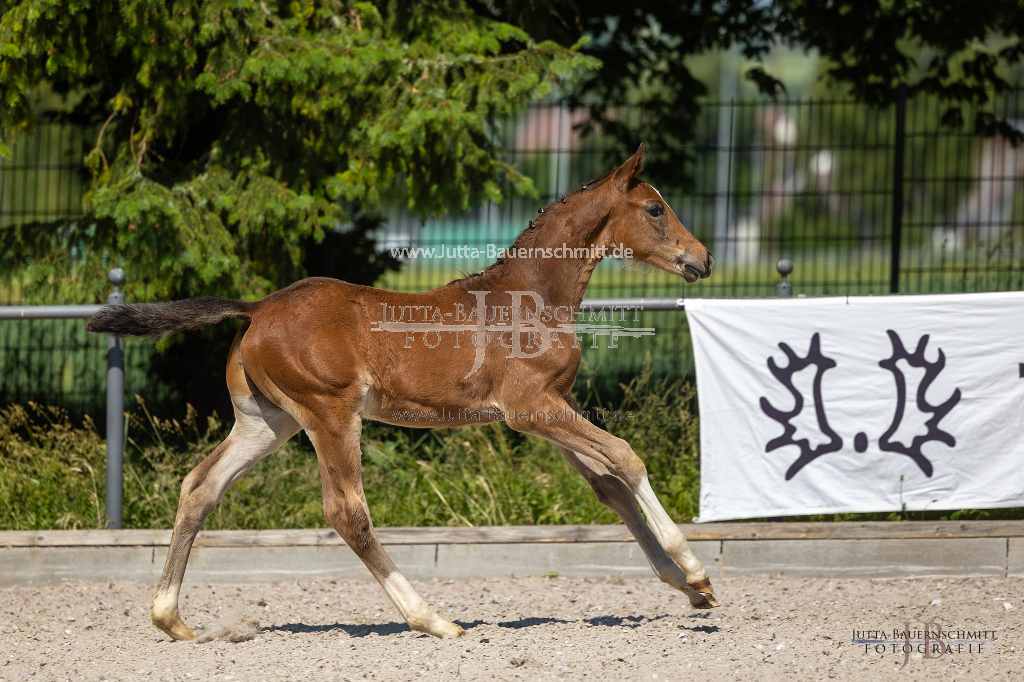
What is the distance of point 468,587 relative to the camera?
578 centimetres

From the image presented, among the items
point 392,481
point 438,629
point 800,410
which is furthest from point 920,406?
point 392,481

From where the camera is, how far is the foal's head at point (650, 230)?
4688 mm

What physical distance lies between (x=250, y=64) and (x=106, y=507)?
286 centimetres

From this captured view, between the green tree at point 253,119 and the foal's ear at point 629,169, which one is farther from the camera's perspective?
the green tree at point 253,119

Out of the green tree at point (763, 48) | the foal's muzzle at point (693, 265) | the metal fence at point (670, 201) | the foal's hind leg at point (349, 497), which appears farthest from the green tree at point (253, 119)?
the green tree at point (763, 48)

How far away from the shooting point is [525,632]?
15.3ft

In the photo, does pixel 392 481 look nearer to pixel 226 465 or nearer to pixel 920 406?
pixel 226 465

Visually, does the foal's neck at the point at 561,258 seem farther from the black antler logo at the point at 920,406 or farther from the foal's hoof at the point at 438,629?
the black antler logo at the point at 920,406

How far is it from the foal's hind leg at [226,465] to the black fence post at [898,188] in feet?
17.0

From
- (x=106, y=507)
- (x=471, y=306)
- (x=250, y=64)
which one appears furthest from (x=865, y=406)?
(x=106, y=507)

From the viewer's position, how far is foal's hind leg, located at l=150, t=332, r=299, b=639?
15.4ft

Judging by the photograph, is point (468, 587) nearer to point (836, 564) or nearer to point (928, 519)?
point (836, 564)

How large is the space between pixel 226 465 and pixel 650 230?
232 cm

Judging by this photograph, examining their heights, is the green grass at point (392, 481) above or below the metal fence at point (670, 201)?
below
